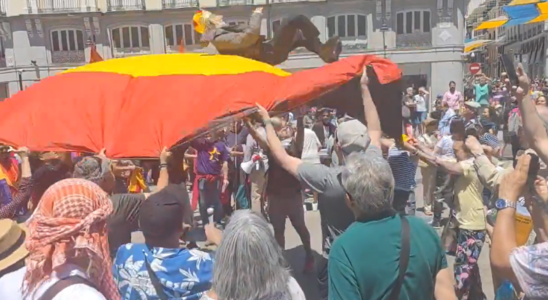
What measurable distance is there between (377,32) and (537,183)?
1053 inches

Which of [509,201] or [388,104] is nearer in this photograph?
[509,201]

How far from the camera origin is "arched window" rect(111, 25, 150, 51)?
30188 mm

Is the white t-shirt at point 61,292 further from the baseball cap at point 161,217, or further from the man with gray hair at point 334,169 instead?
the man with gray hair at point 334,169

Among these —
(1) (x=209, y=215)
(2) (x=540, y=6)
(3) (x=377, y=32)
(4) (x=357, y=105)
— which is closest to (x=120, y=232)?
(4) (x=357, y=105)

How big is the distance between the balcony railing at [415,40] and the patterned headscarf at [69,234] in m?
27.8

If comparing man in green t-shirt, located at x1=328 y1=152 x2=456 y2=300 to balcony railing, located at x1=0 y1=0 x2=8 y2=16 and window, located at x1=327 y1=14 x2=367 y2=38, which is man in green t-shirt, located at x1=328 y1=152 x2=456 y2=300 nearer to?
window, located at x1=327 y1=14 x2=367 y2=38

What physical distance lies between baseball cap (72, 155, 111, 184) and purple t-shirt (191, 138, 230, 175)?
311cm

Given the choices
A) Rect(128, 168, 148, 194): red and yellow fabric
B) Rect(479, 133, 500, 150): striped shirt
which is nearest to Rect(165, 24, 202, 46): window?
Rect(128, 168, 148, 194): red and yellow fabric

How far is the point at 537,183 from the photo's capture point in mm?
2803

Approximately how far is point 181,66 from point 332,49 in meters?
1.76

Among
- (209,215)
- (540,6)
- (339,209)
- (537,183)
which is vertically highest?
(540,6)

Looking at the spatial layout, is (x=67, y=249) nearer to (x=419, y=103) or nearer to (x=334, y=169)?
(x=334, y=169)

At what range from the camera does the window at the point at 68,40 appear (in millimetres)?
30234

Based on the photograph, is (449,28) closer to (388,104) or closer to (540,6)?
(540,6)
